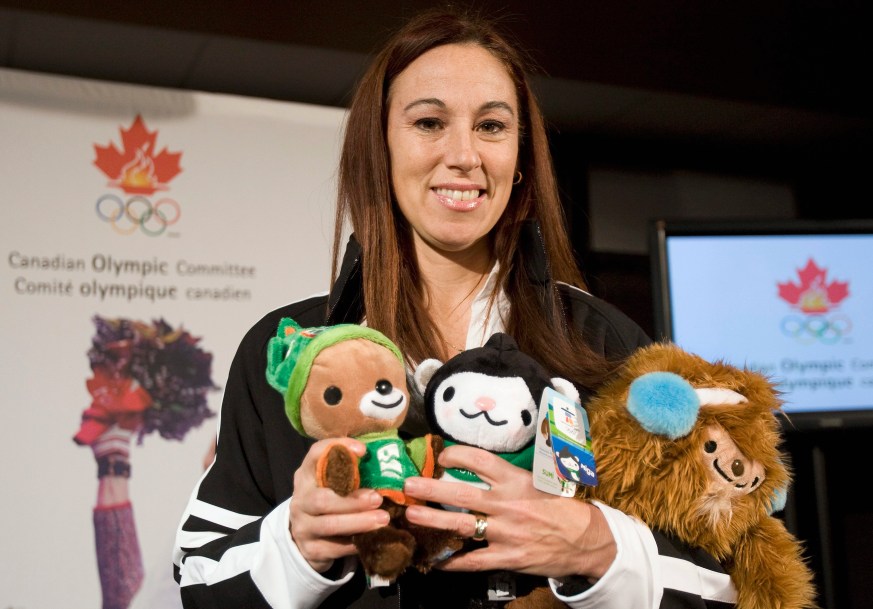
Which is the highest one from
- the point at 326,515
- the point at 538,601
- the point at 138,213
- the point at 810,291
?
the point at 138,213

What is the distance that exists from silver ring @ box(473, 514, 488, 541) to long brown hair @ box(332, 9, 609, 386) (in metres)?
0.31

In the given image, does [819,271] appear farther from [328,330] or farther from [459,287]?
[328,330]

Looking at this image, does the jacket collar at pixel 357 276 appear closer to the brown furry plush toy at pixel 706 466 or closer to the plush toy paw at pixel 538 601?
the brown furry plush toy at pixel 706 466

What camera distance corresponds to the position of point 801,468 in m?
3.02

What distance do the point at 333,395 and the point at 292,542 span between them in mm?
183

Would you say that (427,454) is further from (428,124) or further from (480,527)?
(428,124)

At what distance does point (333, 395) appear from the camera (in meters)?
1.02

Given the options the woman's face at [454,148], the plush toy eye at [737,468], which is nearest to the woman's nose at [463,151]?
the woman's face at [454,148]

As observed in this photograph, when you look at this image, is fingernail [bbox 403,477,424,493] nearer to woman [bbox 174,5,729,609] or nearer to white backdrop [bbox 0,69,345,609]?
woman [bbox 174,5,729,609]

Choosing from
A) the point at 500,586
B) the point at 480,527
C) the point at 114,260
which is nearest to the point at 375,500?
the point at 480,527

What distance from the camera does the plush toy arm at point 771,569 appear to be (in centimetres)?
112

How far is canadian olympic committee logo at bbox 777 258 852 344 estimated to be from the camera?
255cm

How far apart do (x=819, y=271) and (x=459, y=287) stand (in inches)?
60.5

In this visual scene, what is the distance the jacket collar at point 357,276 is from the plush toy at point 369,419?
274mm
